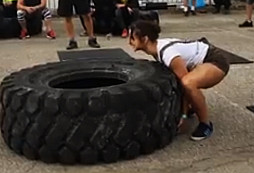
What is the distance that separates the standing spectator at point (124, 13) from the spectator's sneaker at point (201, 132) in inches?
210

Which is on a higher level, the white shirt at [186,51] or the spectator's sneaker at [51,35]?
the white shirt at [186,51]

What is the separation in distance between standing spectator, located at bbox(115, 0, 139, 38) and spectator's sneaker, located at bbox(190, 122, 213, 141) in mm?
5325

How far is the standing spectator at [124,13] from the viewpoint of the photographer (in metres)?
9.54

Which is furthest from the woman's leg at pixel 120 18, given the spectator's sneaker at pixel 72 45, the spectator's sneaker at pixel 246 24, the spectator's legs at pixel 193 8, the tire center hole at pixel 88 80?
the tire center hole at pixel 88 80

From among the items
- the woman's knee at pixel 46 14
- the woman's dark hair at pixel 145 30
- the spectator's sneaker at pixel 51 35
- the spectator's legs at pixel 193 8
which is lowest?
the spectator's sneaker at pixel 51 35

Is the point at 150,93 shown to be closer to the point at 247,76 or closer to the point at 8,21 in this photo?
the point at 247,76

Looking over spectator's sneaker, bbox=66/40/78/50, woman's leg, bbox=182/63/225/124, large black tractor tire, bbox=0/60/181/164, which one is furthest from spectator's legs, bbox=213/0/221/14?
large black tractor tire, bbox=0/60/181/164

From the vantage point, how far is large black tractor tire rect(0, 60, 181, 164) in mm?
3764

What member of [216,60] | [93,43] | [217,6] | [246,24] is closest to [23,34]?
[93,43]

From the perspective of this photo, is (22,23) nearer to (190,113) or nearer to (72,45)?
(72,45)

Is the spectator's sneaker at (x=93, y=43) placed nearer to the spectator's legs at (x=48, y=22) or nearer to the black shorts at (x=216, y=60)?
the spectator's legs at (x=48, y=22)

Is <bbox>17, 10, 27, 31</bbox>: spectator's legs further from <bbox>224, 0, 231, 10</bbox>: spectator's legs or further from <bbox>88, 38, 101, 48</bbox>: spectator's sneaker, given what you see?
<bbox>224, 0, 231, 10</bbox>: spectator's legs

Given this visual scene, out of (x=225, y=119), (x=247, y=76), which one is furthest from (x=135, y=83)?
(x=247, y=76)

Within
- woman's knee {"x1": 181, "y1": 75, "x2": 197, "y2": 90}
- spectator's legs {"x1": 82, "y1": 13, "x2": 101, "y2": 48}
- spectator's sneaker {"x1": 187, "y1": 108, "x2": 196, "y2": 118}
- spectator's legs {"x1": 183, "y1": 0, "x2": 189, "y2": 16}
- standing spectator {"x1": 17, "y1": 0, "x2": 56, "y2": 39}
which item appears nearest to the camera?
woman's knee {"x1": 181, "y1": 75, "x2": 197, "y2": 90}
